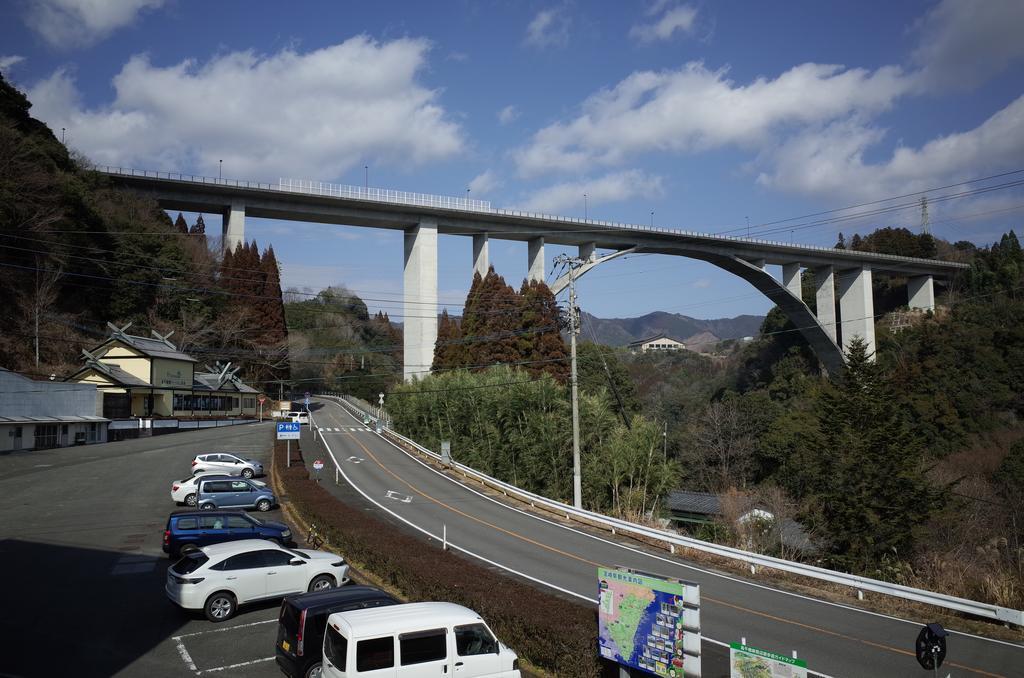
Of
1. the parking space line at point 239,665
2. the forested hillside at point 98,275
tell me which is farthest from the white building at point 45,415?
the parking space line at point 239,665

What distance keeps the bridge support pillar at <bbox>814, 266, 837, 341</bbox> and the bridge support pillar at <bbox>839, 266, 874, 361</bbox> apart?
2.08m

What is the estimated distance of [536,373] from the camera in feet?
204

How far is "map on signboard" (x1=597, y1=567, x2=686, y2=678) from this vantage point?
817cm

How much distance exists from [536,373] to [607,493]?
1109 inches

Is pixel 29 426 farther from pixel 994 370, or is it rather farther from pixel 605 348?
pixel 994 370

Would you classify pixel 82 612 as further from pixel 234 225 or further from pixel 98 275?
pixel 234 225

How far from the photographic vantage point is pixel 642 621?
8.59 meters

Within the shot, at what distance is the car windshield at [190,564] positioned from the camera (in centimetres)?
1283

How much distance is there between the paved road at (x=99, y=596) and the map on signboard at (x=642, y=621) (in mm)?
5208

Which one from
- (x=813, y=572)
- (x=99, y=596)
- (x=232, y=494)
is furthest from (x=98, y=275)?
(x=813, y=572)

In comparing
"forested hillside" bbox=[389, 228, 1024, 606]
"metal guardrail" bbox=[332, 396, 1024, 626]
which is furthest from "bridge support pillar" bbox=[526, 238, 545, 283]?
"metal guardrail" bbox=[332, 396, 1024, 626]

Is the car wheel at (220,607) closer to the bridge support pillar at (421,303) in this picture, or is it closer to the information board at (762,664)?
the information board at (762,664)

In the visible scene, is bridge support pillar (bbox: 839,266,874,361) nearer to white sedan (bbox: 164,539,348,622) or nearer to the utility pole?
the utility pole

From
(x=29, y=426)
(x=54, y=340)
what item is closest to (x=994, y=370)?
(x=29, y=426)
